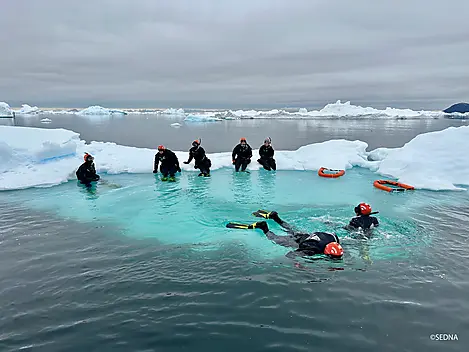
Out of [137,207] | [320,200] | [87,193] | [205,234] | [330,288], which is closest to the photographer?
[330,288]

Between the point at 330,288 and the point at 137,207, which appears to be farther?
the point at 137,207

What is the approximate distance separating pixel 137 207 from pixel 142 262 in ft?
14.8

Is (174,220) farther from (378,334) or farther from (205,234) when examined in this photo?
(378,334)

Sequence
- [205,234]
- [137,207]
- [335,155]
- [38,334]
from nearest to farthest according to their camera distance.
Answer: [38,334], [205,234], [137,207], [335,155]

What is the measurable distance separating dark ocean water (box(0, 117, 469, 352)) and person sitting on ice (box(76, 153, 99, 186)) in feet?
20.4

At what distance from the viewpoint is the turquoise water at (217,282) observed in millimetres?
4602

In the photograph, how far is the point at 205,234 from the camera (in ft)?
27.8

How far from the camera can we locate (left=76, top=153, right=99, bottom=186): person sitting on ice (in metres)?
14.2

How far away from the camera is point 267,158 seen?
18203mm

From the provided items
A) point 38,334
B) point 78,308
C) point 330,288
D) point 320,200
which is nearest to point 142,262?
point 78,308

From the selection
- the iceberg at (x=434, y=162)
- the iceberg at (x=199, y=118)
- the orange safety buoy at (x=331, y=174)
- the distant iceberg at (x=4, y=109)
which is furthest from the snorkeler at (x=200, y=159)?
the distant iceberg at (x=4, y=109)

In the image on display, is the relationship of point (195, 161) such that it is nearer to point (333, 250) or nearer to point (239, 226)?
point (239, 226)

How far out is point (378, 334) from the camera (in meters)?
4.64

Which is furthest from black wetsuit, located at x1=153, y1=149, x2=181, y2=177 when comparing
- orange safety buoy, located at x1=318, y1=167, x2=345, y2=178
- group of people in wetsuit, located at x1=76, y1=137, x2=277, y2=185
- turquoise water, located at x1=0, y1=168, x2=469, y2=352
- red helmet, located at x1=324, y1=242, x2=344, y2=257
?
red helmet, located at x1=324, y1=242, x2=344, y2=257
